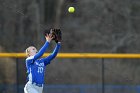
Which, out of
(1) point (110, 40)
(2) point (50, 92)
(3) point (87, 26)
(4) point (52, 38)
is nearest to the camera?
(4) point (52, 38)

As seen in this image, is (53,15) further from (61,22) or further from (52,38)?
(52,38)

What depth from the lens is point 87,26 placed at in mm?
27734

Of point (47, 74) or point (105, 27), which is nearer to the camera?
point (47, 74)

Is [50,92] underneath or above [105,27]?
underneath

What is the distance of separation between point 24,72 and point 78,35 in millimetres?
13183

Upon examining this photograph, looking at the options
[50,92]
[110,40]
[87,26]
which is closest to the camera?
[50,92]

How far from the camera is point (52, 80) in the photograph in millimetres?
14594

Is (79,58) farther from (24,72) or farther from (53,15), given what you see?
(53,15)

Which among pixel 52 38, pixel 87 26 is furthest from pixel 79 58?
pixel 87 26

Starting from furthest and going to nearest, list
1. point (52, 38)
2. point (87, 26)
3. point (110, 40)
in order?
point (87, 26)
point (110, 40)
point (52, 38)

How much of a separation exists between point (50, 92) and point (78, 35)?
1322cm

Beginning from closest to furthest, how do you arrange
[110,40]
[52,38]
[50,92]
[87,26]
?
[52,38] < [50,92] < [110,40] < [87,26]

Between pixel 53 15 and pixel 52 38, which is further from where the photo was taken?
pixel 53 15

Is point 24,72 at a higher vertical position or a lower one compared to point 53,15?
lower
